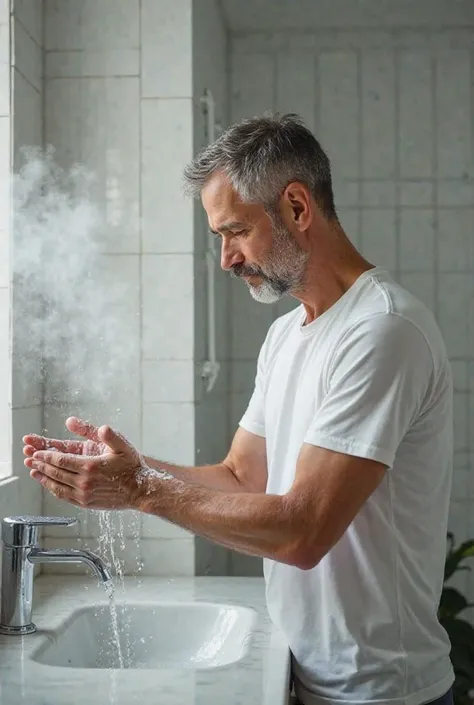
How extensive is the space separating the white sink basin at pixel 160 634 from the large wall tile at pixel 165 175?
855 mm

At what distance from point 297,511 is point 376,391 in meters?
0.21

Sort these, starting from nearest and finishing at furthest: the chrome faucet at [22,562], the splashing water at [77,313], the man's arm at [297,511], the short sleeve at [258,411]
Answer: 1. the man's arm at [297,511]
2. the chrome faucet at [22,562]
3. the short sleeve at [258,411]
4. the splashing water at [77,313]

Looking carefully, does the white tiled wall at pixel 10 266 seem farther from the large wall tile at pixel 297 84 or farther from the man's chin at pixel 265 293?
the large wall tile at pixel 297 84

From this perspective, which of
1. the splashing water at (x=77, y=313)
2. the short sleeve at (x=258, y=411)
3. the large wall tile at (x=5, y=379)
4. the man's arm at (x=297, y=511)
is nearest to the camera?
the man's arm at (x=297, y=511)

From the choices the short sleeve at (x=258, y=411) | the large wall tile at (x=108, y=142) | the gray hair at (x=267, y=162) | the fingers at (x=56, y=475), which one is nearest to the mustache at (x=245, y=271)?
the gray hair at (x=267, y=162)

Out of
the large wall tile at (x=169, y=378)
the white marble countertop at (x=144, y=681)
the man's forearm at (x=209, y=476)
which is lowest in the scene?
the white marble countertop at (x=144, y=681)

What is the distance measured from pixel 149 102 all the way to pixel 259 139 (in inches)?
30.4

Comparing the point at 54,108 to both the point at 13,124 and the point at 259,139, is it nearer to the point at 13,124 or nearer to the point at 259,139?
the point at 13,124

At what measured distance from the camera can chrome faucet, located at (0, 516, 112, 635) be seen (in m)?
1.64

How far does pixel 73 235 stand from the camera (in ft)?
7.16

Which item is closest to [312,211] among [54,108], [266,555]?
[266,555]

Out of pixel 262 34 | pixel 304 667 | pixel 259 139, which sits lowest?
pixel 304 667

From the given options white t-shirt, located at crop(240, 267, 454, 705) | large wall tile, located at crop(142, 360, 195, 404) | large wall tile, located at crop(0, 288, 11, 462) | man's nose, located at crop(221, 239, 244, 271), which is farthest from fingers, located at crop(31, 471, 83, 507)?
large wall tile, located at crop(142, 360, 195, 404)

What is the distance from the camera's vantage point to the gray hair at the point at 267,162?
1500mm
